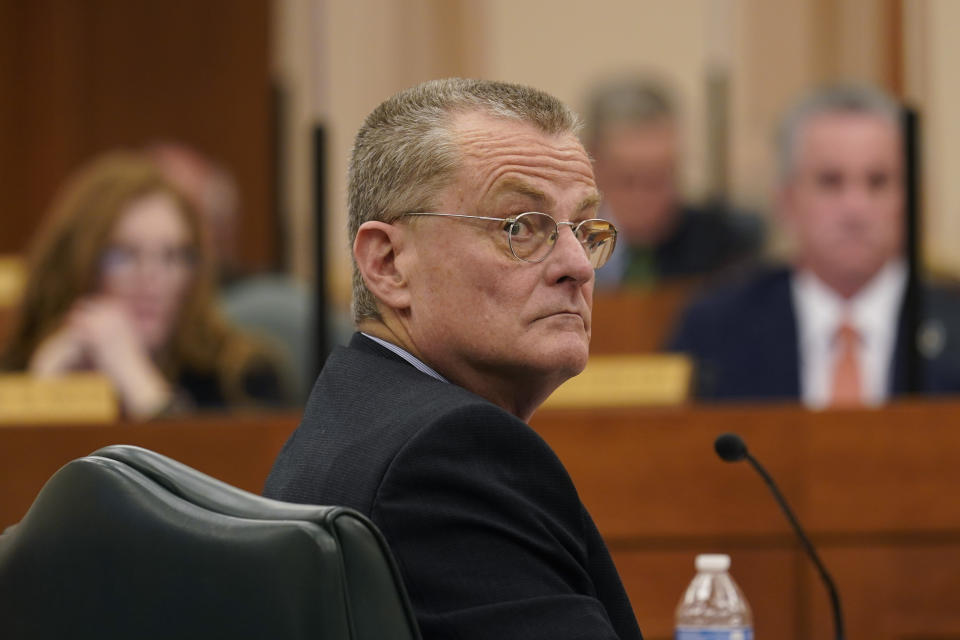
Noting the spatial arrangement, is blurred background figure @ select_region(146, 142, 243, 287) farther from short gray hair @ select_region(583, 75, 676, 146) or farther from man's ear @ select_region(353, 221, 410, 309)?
man's ear @ select_region(353, 221, 410, 309)

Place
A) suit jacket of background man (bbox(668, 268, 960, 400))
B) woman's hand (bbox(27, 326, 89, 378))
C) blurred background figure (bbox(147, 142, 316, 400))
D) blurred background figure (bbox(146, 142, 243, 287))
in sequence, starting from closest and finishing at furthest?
suit jacket of background man (bbox(668, 268, 960, 400))
woman's hand (bbox(27, 326, 89, 378))
blurred background figure (bbox(147, 142, 316, 400))
blurred background figure (bbox(146, 142, 243, 287))

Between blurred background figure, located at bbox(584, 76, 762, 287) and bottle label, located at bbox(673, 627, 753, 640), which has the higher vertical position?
blurred background figure, located at bbox(584, 76, 762, 287)

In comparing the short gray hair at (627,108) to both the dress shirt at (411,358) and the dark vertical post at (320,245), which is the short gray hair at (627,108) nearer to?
the dark vertical post at (320,245)

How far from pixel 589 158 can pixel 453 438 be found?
1.54ft

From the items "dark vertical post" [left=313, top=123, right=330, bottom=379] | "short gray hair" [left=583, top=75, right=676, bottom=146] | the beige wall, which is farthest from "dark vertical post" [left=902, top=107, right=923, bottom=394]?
the beige wall

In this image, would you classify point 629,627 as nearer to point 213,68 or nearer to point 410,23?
point 410,23

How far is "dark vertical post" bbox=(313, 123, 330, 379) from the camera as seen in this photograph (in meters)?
3.05

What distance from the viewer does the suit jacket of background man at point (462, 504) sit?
3.59 ft

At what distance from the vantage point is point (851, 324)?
12.2 feet

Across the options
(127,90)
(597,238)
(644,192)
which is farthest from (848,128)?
(127,90)

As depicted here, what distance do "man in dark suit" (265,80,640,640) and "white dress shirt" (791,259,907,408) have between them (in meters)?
2.29

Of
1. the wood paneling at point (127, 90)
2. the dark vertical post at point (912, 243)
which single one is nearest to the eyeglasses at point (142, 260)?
the dark vertical post at point (912, 243)

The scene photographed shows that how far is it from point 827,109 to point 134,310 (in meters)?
1.92

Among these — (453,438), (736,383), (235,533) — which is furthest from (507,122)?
(736,383)
